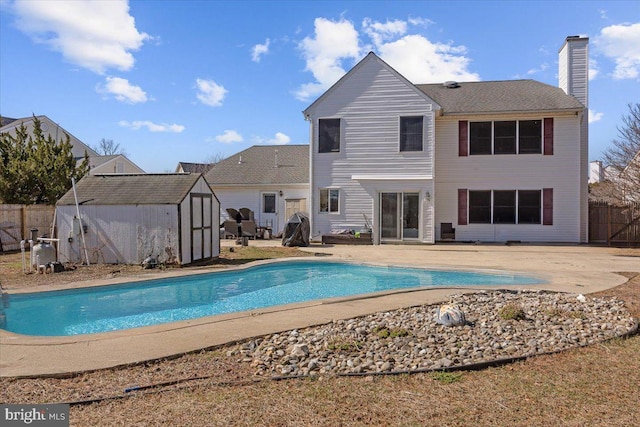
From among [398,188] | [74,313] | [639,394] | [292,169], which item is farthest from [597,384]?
[292,169]

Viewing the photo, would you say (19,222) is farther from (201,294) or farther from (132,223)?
(201,294)

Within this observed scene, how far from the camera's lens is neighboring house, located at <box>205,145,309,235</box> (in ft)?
77.8

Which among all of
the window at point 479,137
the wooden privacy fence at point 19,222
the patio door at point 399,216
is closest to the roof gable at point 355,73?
the window at point 479,137

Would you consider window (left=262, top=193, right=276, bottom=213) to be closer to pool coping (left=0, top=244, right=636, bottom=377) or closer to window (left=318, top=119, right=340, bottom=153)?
window (left=318, top=119, right=340, bottom=153)

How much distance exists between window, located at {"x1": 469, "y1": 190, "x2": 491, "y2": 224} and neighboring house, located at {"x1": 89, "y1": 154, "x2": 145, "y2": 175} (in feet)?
85.9

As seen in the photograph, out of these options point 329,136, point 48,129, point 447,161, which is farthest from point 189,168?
point 447,161

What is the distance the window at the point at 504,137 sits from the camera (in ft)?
65.9

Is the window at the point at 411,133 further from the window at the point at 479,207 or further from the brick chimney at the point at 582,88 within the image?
the brick chimney at the point at 582,88

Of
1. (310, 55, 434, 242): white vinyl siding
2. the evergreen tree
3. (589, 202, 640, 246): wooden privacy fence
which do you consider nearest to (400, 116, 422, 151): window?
(310, 55, 434, 242): white vinyl siding

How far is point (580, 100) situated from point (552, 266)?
10882 millimetres

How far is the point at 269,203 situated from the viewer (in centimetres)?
2430

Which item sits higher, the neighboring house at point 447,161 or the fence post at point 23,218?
Result: the neighboring house at point 447,161

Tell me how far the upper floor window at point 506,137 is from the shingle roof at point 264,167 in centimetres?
842

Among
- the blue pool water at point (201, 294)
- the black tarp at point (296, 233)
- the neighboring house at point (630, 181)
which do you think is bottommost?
the blue pool water at point (201, 294)
